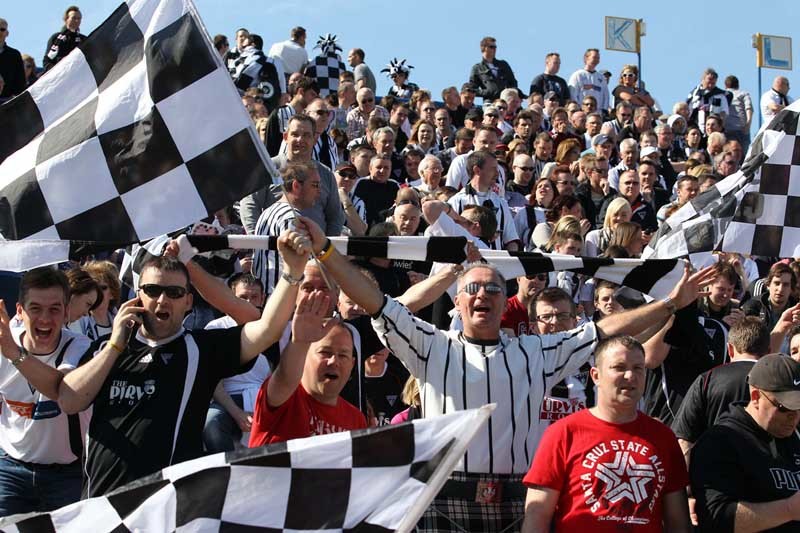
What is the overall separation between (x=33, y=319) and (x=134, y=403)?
40.7 inches

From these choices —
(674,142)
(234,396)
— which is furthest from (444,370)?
(674,142)

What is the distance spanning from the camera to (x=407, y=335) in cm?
567

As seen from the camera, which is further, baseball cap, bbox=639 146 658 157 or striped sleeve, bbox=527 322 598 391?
baseball cap, bbox=639 146 658 157

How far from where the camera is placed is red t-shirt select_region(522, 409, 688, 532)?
16.8ft

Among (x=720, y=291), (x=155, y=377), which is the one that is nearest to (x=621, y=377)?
(x=155, y=377)

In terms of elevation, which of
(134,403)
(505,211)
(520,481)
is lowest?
(520,481)

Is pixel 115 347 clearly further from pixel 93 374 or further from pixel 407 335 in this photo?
pixel 407 335

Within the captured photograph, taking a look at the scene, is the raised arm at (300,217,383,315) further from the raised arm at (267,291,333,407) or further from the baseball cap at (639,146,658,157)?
the baseball cap at (639,146,658,157)

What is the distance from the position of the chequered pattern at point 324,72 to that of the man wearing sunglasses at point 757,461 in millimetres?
13715

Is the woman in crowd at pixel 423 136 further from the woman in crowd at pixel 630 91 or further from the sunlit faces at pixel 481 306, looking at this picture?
the sunlit faces at pixel 481 306

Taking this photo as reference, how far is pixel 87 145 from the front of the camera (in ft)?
19.4

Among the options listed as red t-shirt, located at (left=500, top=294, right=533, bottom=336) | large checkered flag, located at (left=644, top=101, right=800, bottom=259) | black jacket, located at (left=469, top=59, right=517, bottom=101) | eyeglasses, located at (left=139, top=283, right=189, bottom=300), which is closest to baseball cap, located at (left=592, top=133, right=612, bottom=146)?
black jacket, located at (left=469, top=59, right=517, bottom=101)

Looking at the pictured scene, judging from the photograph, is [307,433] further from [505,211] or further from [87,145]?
[505,211]

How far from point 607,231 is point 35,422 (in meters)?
5.62
